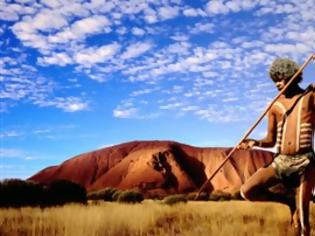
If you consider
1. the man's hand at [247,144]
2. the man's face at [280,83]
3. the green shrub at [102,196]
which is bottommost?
the green shrub at [102,196]

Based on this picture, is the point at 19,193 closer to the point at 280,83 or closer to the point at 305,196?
the point at 280,83

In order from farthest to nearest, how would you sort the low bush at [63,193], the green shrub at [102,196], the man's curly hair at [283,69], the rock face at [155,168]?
the rock face at [155,168] < the green shrub at [102,196] < the low bush at [63,193] < the man's curly hair at [283,69]

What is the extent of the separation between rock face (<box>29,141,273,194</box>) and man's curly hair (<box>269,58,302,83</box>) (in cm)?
5201

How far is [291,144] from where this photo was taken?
21.4 feet

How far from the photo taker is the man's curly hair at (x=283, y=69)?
6.76 metres


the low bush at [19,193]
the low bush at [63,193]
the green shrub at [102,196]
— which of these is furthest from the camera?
the green shrub at [102,196]

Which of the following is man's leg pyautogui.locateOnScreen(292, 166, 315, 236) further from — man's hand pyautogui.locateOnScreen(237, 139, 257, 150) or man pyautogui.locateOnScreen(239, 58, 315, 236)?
man's hand pyautogui.locateOnScreen(237, 139, 257, 150)

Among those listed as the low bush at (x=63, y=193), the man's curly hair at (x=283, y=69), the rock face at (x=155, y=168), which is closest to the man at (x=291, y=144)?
the man's curly hair at (x=283, y=69)

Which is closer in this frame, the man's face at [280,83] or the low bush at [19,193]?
the man's face at [280,83]

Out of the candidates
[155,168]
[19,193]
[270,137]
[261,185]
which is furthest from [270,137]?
[155,168]

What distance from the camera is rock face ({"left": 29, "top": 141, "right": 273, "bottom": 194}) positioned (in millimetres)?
62406

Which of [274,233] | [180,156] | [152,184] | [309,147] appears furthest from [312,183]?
[180,156]

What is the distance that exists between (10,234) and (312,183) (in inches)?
198

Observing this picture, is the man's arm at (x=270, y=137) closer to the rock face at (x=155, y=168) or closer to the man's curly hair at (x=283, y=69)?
the man's curly hair at (x=283, y=69)
